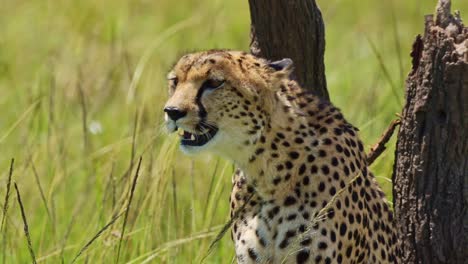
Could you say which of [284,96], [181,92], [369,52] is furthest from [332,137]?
[369,52]

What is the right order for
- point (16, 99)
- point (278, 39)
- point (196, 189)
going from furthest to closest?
point (16, 99)
point (196, 189)
point (278, 39)

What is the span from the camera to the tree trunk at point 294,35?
5523 mm

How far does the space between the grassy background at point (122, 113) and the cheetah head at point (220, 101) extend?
1.42ft

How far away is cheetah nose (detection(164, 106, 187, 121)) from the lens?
4.82 meters

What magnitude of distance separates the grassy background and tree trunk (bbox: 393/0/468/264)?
0.47 m

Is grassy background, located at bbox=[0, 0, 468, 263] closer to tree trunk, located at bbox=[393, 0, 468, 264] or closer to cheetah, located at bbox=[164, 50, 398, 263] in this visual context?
cheetah, located at bbox=[164, 50, 398, 263]

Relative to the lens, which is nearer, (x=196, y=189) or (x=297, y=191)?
(x=297, y=191)

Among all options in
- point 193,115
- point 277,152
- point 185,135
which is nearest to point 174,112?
point 193,115

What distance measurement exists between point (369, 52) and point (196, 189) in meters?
3.01

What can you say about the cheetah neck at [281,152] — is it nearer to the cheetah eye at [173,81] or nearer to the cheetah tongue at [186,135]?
the cheetah tongue at [186,135]

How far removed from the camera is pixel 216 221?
20.3 ft

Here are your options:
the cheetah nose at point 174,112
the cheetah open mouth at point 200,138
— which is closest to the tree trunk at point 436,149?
the cheetah open mouth at point 200,138

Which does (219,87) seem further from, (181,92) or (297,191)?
(297,191)

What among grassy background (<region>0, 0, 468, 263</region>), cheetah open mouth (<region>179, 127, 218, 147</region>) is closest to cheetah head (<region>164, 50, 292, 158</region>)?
cheetah open mouth (<region>179, 127, 218, 147</region>)
